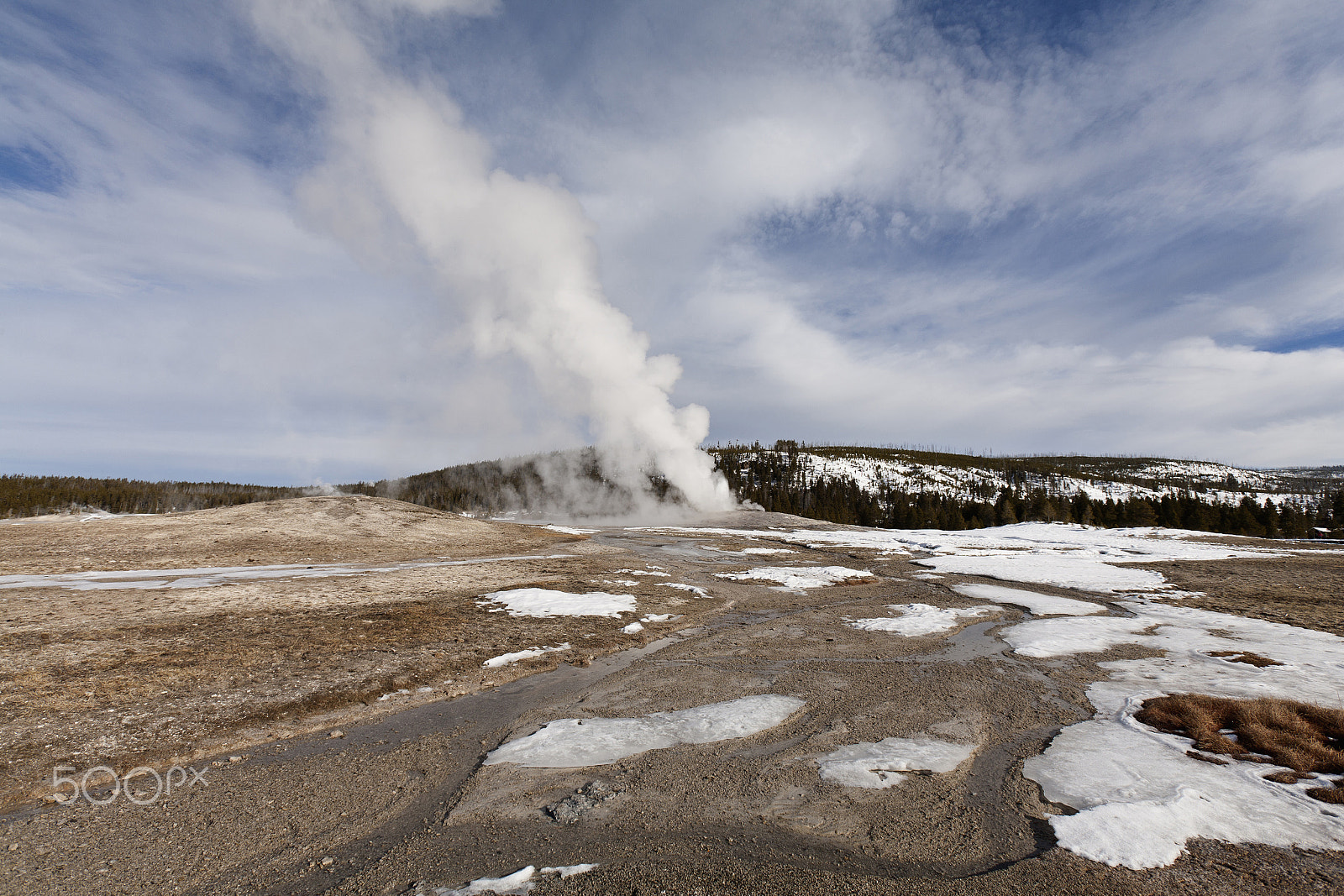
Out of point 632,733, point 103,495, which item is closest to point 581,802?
point 632,733

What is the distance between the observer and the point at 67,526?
39.2 m

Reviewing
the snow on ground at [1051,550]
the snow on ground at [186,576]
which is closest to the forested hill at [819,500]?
the snow on ground at [1051,550]

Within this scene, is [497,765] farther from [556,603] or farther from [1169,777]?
[556,603]

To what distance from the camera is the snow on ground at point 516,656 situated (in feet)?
44.0

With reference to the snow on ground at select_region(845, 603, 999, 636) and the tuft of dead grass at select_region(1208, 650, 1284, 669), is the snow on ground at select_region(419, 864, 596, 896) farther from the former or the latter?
the tuft of dead grass at select_region(1208, 650, 1284, 669)

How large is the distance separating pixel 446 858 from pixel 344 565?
3050cm

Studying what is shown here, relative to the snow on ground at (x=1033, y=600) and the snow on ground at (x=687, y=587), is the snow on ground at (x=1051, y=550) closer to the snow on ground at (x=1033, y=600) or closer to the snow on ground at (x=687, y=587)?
the snow on ground at (x=1033, y=600)

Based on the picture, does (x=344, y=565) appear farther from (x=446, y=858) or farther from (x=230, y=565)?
(x=446, y=858)

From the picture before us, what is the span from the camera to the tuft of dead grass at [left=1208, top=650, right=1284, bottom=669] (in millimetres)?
13406

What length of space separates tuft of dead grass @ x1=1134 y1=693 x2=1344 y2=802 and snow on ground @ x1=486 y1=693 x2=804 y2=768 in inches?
241

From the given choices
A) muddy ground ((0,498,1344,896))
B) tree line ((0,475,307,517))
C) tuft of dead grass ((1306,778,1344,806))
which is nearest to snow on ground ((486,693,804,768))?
muddy ground ((0,498,1344,896))

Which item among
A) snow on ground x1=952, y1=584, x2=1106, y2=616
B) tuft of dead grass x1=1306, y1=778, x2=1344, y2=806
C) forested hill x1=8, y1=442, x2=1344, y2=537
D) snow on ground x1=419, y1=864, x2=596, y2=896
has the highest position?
forested hill x1=8, y1=442, x2=1344, y2=537

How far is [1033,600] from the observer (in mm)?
24266

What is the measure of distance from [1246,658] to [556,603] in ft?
64.1
